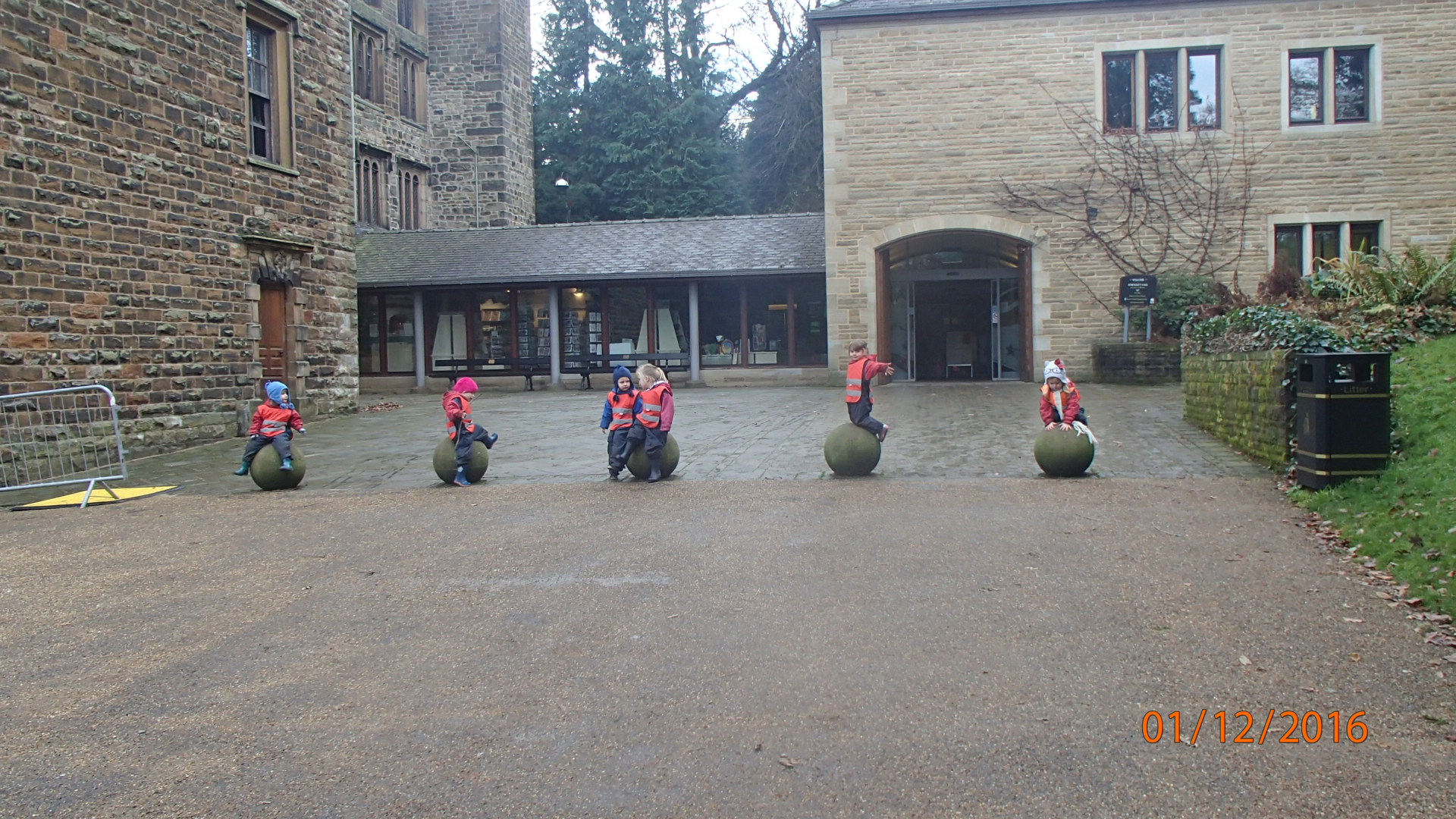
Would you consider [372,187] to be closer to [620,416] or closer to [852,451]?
[620,416]

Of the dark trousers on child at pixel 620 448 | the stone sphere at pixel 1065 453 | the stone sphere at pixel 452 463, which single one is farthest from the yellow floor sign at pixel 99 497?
the stone sphere at pixel 1065 453

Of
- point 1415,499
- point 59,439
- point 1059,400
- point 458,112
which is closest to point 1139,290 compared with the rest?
point 1059,400

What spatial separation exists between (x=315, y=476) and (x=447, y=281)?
15201mm

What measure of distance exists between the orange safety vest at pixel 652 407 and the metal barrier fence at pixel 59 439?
5.59 m

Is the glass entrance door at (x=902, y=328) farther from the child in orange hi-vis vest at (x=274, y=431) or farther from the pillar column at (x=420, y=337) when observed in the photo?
the child in orange hi-vis vest at (x=274, y=431)

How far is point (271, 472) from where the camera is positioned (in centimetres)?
1130

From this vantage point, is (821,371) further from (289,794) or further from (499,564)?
(289,794)

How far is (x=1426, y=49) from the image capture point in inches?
835

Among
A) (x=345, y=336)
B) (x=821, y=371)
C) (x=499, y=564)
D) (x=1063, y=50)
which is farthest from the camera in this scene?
(x=821, y=371)

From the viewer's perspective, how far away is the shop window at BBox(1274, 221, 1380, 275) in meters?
21.5

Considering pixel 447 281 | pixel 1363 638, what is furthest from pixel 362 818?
pixel 447 281

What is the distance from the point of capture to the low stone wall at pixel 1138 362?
66.0 ft

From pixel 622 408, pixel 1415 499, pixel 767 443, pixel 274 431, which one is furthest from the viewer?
pixel 767 443

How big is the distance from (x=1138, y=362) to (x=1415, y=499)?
1331 centimetres
